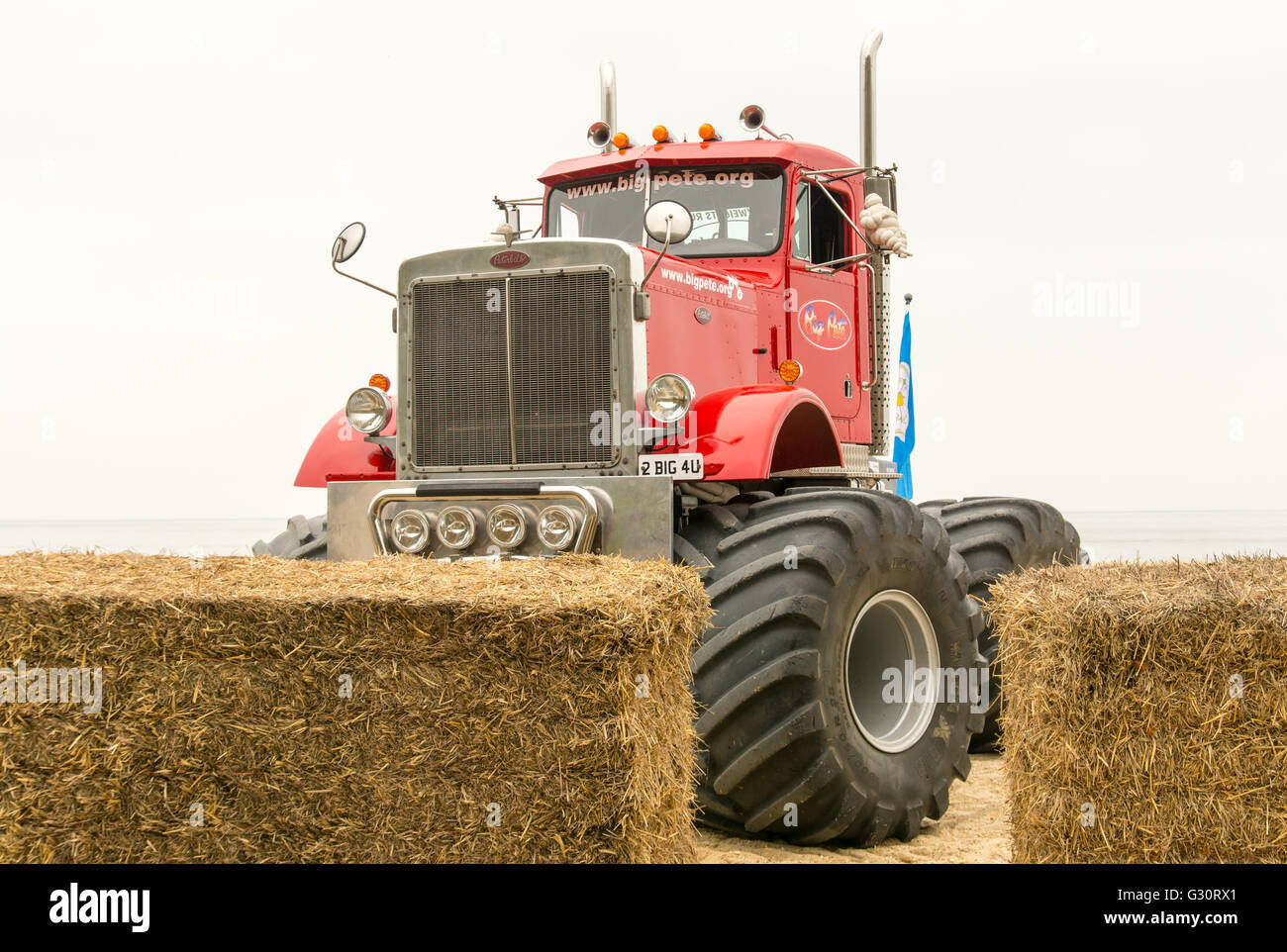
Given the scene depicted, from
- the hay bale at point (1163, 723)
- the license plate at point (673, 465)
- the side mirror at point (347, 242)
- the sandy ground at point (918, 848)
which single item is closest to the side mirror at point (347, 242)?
the side mirror at point (347, 242)

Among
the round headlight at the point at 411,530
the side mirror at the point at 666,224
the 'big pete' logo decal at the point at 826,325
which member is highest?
the side mirror at the point at 666,224

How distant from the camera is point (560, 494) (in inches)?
226

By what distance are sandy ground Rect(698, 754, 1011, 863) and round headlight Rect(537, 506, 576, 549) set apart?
4.67ft

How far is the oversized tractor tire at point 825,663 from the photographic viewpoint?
17.3ft

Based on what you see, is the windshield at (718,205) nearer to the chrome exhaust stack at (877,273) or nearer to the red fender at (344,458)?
the chrome exhaust stack at (877,273)

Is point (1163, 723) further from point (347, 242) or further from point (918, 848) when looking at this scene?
point (347, 242)

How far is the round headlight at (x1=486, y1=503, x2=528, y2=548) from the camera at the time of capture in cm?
580

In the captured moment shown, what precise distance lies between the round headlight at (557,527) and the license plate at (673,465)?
48 cm

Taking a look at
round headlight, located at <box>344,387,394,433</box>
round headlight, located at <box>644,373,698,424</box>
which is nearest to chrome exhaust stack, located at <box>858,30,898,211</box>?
round headlight, located at <box>644,373,698,424</box>

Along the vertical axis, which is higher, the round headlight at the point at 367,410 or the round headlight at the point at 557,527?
the round headlight at the point at 367,410

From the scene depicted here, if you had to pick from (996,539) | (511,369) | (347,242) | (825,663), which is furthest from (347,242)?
(996,539)
